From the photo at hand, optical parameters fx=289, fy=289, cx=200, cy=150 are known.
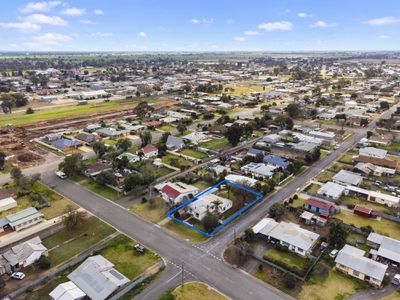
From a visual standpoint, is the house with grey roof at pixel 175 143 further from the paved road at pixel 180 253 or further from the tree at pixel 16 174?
the tree at pixel 16 174

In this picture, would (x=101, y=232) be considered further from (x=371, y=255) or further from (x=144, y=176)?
(x=371, y=255)

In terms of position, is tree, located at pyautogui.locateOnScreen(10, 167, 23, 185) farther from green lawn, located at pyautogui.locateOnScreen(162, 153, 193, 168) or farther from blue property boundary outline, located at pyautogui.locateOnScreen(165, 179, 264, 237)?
blue property boundary outline, located at pyautogui.locateOnScreen(165, 179, 264, 237)

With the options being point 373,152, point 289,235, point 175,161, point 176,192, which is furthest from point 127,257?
point 373,152

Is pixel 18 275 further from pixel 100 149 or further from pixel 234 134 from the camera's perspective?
pixel 234 134

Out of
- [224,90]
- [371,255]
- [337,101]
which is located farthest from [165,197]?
[224,90]

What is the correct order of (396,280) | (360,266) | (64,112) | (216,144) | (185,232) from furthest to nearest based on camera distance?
(64,112) → (216,144) → (185,232) → (360,266) → (396,280)

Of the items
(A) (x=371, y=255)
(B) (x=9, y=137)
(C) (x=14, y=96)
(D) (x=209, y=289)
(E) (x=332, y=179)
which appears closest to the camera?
(D) (x=209, y=289)
